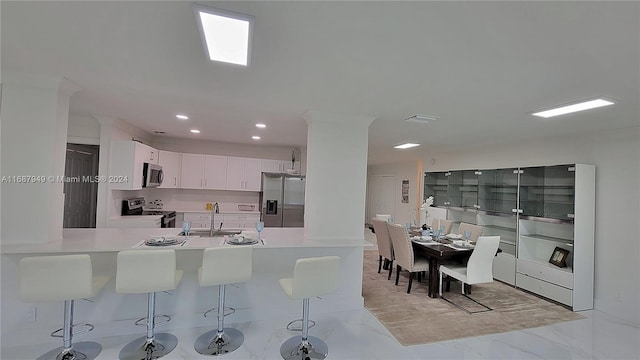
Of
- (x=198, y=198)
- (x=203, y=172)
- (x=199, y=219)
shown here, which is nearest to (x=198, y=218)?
(x=199, y=219)

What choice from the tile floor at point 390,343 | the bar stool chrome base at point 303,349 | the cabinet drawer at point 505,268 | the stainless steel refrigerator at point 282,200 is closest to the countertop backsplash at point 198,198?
the stainless steel refrigerator at point 282,200

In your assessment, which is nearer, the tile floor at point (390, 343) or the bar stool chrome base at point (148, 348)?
the bar stool chrome base at point (148, 348)

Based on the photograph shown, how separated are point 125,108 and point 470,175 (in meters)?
5.89

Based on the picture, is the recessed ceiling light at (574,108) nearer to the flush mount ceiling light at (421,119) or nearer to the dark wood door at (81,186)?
the flush mount ceiling light at (421,119)

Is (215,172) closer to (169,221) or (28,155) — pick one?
(169,221)

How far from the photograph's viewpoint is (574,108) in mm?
2836

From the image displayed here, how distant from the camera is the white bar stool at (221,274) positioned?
8.21ft

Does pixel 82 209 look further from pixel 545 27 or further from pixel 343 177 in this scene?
pixel 545 27

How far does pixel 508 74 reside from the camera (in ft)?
6.81

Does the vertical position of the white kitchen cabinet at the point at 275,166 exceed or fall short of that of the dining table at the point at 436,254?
it exceeds it

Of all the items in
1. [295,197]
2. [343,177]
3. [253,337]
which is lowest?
[253,337]

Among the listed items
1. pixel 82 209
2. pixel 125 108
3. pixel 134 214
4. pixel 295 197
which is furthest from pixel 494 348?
pixel 82 209

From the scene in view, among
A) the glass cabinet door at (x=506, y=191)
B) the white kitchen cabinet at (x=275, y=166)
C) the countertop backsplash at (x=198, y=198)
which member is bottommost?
the countertop backsplash at (x=198, y=198)

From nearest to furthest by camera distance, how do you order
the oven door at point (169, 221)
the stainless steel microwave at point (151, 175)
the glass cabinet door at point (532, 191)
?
the glass cabinet door at point (532, 191) < the stainless steel microwave at point (151, 175) < the oven door at point (169, 221)
